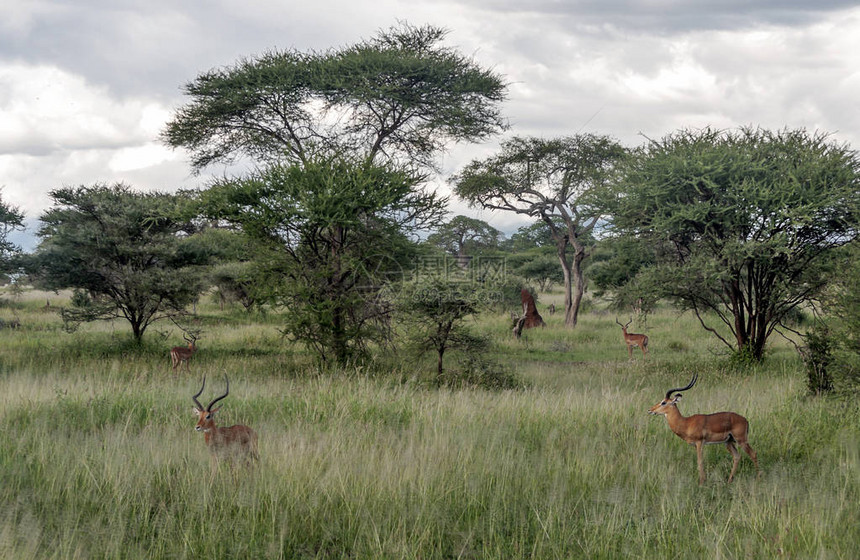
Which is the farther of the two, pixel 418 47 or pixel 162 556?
pixel 418 47

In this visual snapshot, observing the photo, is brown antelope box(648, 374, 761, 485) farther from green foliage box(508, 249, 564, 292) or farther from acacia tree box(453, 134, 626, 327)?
green foliage box(508, 249, 564, 292)

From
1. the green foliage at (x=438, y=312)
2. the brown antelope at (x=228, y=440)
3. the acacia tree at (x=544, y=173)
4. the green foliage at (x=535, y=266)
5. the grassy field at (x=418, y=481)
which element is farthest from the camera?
the green foliage at (x=535, y=266)

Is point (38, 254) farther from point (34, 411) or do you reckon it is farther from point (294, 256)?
point (34, 411)

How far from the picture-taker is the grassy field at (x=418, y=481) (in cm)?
393

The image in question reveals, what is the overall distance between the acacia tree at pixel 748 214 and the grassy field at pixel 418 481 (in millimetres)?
5713

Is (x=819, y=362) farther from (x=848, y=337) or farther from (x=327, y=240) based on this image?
(x=327, y=240)

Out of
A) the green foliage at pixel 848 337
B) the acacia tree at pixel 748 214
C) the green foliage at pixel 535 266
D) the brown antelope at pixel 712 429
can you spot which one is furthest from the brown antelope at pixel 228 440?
the green foliage at pixel 535 266

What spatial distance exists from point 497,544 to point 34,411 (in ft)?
20.2

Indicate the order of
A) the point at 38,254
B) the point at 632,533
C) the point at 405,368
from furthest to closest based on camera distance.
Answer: the point at 38,254 < the point at 405,368 < the point at 632,533

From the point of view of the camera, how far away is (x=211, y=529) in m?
3.91

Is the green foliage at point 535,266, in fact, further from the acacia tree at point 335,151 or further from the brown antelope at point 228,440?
the brown antelope at point 228,440

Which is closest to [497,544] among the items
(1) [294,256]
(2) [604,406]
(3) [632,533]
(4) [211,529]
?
(3) [632,533]

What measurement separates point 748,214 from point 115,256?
16092 mm

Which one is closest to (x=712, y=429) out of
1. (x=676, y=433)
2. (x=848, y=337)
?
(x=676, y=433)
